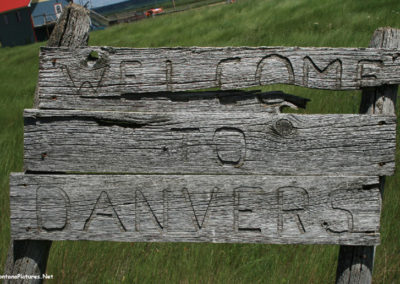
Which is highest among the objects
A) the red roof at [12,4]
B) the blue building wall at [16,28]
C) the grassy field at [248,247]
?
the red roof at [12,4]

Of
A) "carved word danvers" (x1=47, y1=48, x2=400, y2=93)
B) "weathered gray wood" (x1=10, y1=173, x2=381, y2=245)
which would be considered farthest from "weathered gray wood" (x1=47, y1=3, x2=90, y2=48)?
"weathered gray wood" (x1=10, y1=173, x2=381, y2=245)

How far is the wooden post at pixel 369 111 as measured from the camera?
5.42ft

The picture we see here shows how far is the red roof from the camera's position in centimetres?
2856

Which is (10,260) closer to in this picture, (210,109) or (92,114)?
(92,114)

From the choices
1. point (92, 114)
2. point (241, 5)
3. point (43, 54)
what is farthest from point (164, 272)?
point (241, 5)

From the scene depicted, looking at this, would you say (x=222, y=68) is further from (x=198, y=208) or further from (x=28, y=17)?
(x=28, y=17)

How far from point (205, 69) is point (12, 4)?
1282 inches

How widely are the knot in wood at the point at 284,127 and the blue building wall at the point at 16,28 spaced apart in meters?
30.9

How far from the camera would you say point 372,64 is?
159 centimetres

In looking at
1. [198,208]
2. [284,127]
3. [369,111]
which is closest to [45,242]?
[198,208]

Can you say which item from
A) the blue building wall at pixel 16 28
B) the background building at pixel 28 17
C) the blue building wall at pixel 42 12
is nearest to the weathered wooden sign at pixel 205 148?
the background building at pixel 28 17

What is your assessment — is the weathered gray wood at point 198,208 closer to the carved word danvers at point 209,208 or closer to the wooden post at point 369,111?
the carved word danvers at point 209,208

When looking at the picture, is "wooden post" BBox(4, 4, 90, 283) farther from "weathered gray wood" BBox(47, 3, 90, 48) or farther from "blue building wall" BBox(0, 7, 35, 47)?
"blue building wall" BBox(0, 7, 35, 47)

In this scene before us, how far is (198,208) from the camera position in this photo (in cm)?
165
